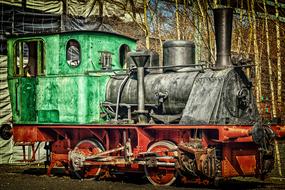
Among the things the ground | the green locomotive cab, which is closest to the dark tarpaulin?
the green locomotive cab

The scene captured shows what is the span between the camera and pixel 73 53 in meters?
11.6

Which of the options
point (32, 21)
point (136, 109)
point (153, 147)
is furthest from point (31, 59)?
point (32, 21)

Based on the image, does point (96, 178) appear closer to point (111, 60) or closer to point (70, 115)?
point (70, 115)

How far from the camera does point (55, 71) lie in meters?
11.2

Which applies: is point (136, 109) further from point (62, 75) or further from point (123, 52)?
point (123, 52)

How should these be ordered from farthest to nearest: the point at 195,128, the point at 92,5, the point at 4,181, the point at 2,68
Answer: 1. the point at 92,5
2. the point at 2,68
3. the point at 4,181
4. the point at 195,128

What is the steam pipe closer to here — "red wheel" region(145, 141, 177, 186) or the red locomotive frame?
the red locomotive frame

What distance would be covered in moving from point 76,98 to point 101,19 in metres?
8.60

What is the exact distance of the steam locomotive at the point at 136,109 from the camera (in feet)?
30.0

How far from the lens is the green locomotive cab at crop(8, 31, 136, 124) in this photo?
10.9 meters

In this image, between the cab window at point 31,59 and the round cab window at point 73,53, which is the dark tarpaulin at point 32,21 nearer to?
the cab window at point 31,59

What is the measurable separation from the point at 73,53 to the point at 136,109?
2.30 meters

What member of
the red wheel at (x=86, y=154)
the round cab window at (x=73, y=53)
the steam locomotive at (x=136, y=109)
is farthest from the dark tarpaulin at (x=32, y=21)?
the red wheel at (x=86, y=154)

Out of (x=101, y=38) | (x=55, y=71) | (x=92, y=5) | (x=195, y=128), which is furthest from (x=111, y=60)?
(x=92, y=5)
